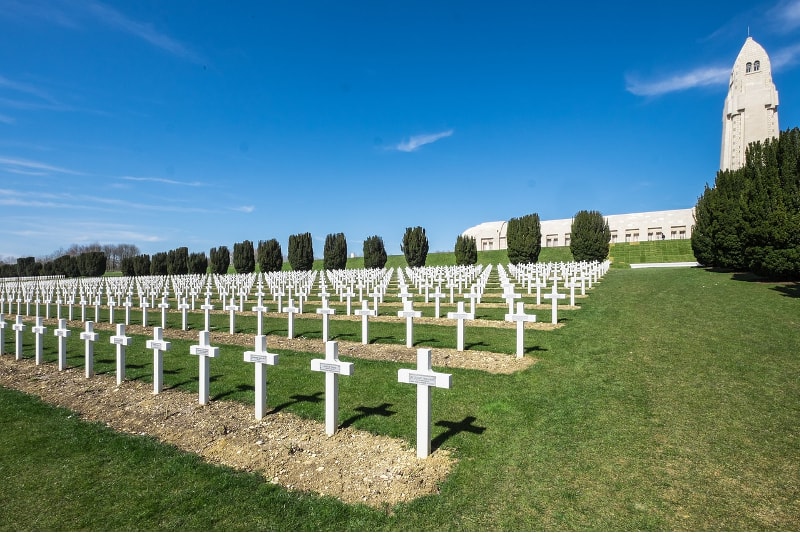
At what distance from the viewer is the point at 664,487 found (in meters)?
3.61

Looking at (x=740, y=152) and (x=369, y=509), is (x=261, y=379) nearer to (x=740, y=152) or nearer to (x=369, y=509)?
(x=369, y=509)

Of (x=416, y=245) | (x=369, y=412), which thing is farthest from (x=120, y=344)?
(x=416, y=245)

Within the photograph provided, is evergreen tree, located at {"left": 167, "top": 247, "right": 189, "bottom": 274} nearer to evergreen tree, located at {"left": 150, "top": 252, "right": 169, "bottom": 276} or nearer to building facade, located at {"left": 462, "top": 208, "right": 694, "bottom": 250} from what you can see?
evergreen tree, located at {"left": 150, "top": 252, "right": 169, "bottom": 276}

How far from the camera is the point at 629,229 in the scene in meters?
72.3

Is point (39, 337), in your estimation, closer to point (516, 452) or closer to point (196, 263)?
point (516, 452)

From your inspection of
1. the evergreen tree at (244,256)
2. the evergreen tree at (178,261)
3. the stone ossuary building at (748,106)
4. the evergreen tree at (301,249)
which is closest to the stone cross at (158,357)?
the evergreen tree at (301,249)

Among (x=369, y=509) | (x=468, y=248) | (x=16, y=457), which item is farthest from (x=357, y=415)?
(x=468, y=248)

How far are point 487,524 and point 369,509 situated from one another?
0.93 meters

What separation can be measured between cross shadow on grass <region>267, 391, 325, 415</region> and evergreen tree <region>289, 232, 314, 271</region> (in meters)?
45.9

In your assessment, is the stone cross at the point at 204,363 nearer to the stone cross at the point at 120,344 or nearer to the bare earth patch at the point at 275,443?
the bare earth patch at the point at 275,443

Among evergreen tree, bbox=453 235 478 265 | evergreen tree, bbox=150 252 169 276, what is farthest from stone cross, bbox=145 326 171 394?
evergreen tree, bbox=150 252 169 276

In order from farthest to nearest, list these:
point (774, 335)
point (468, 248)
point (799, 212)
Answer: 1. point (468, 248)
2. point (799, 212)
3. point (774, 335)

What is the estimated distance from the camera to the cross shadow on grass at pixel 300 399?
5.78 metres

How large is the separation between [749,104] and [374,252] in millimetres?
48647
